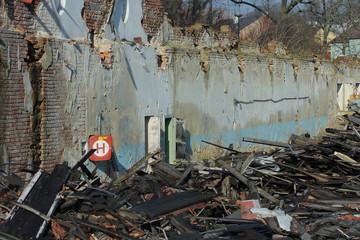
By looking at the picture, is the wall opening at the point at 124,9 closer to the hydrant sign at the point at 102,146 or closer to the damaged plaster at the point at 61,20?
the damaged plaster at the point at 61,20

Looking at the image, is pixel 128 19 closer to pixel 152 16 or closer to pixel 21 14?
pixel 152 16

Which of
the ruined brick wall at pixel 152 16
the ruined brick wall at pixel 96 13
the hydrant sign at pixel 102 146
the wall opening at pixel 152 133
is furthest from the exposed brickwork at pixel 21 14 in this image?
the wall opening at pixel 152 133

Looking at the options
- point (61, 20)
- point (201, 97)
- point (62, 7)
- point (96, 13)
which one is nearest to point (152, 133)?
point (201, 97)

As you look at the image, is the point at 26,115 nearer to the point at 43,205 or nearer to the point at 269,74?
the point at 43,205

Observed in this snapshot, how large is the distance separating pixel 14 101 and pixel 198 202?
398cm

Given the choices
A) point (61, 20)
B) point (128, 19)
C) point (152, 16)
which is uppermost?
point (152, 16)

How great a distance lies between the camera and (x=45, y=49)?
9734 mm

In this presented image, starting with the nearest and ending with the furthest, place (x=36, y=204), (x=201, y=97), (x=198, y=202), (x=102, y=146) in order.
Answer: (x=36, y=204) → (x=198, y=202) → (x=102, y=146) → (x=201, y=97)

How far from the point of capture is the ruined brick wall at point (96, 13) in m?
10.9

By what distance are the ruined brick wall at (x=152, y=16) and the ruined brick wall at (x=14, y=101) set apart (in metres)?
4.00

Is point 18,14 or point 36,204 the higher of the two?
point 18,14

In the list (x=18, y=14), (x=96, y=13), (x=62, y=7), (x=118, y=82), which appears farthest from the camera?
(x=118, y=82)

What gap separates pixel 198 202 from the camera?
7789mm

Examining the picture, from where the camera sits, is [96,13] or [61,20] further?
[96,13]
